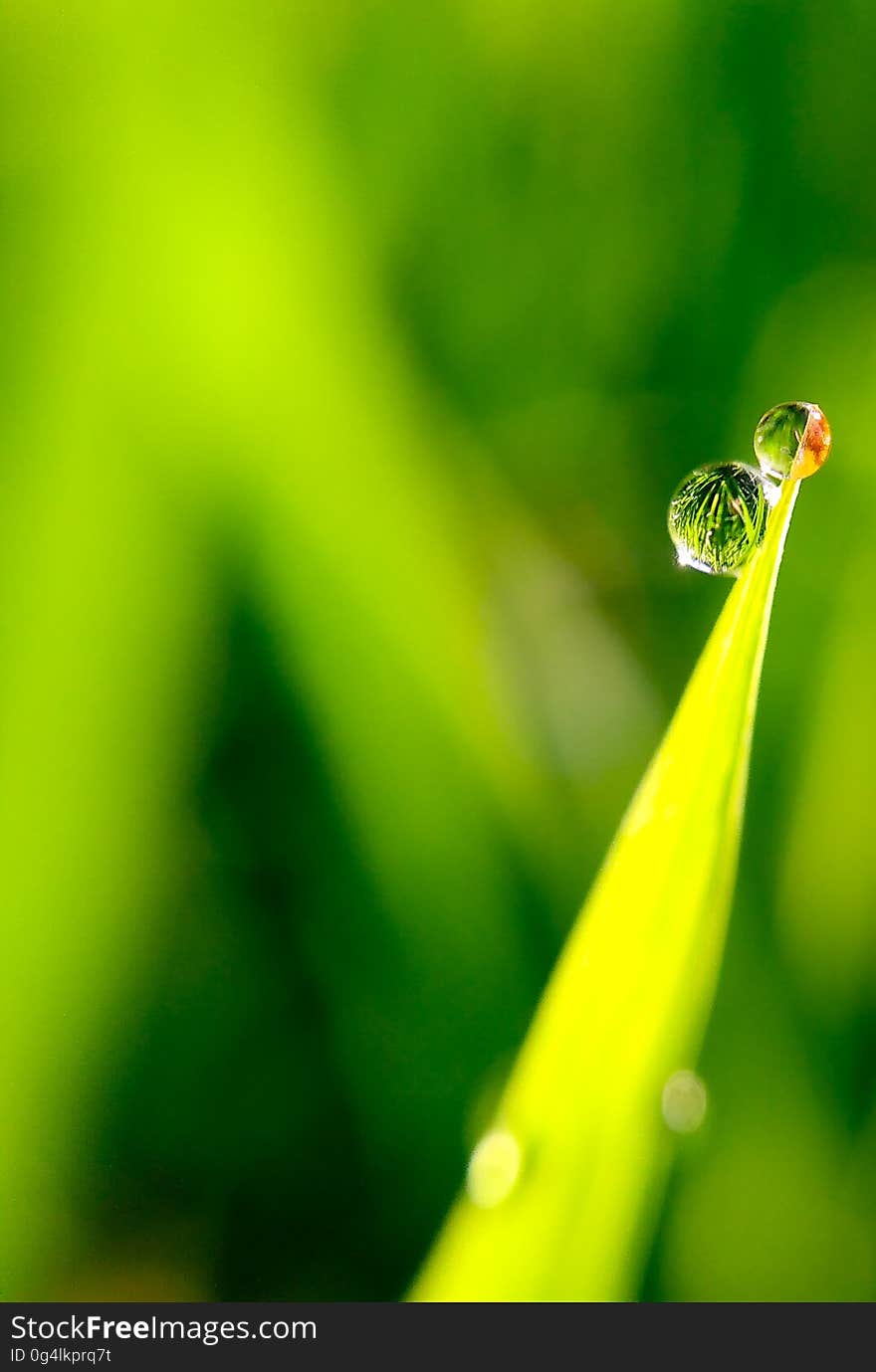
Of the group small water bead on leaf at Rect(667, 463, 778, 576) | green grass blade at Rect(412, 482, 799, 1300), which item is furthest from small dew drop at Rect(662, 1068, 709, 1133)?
small water bead on leaf at Rect(667, 463, 778, 576)

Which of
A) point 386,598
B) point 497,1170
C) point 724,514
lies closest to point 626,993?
point 497,1170

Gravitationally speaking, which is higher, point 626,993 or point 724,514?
point 724,514

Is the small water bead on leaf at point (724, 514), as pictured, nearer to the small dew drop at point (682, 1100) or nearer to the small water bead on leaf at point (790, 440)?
the small water bead on leaf at point (790, 440)

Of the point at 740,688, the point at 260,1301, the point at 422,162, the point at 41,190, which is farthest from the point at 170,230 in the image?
the point at 260,1301

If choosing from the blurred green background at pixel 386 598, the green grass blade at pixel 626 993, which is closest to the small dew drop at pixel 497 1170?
the green grass blade at pixel 626 993

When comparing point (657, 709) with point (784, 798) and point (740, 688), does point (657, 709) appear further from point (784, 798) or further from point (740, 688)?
point (740, 688)

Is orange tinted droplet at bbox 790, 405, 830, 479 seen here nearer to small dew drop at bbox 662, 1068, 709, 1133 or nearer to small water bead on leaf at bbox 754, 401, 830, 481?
small water bead on leaf at bbox 754, 401, 830, 481

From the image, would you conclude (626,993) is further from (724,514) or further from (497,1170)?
(724,514)
